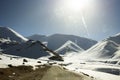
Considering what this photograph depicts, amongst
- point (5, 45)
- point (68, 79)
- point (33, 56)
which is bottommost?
point (68, 79)

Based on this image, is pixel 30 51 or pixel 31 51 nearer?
pixel 30 51

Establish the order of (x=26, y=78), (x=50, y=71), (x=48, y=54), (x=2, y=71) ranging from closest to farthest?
(x=26, y=78) < (x=2, y=71) < (x=50, y=71) < (x=48, y=54)

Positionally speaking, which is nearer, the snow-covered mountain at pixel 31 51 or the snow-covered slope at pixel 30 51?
the snow-covered mountain at pixel 31 51

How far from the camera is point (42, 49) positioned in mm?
124500

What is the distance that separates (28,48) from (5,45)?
255 ft

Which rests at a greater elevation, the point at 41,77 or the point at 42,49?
the point at 42,49

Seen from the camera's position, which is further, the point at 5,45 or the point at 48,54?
the point at 5,45

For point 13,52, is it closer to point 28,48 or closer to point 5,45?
point 28,48

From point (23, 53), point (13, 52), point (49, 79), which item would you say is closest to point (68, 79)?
point (49, 79)

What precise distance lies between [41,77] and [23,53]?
3417 inches

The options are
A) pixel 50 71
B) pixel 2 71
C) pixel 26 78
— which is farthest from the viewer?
pixel 50 71

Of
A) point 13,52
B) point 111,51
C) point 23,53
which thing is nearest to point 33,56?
point 23,53

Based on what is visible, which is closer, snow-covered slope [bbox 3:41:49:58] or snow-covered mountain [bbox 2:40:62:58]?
snow-covered mountain [bbox 2:40:62:58]

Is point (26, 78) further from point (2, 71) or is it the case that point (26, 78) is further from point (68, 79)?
point (68, 79)
